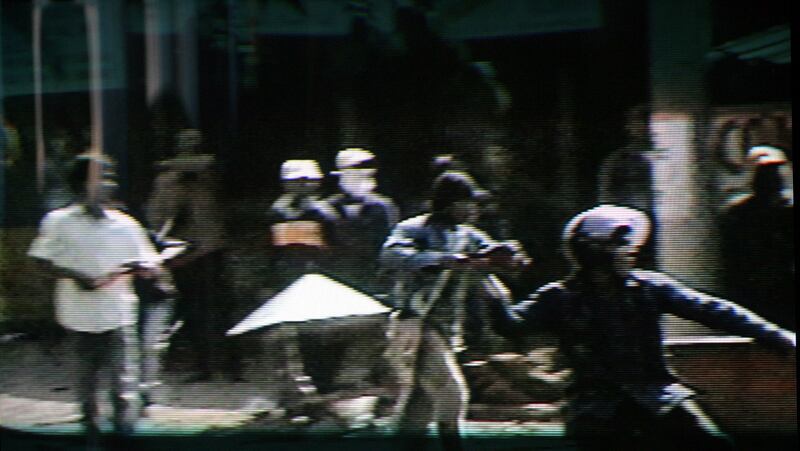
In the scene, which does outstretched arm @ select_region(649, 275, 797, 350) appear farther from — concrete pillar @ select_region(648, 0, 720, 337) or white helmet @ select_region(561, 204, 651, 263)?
white helmet @ select_region(561, 204, 651, 263)

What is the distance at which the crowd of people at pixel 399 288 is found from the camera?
12.3 ft

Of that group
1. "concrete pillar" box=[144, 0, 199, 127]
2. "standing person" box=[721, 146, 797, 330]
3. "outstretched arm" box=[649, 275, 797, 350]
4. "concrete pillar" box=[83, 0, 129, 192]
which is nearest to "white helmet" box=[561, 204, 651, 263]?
"outstretched arm" box=[649, 275, 797, 350]

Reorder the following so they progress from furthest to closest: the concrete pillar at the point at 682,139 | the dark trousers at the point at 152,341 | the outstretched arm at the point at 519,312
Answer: the dark trousers at the point at 152,341
the outstretched arm at the point at 519,312
the concrete pillar at the point at 682,139

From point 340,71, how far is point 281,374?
1.42 m

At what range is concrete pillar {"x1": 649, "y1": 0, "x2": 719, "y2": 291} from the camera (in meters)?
3.69

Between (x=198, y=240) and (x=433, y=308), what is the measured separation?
1134 mm

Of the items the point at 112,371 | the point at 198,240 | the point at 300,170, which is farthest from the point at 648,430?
the point at 112,371

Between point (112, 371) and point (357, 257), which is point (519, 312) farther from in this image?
point (112, 371)

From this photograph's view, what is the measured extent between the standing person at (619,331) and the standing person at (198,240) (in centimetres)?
138

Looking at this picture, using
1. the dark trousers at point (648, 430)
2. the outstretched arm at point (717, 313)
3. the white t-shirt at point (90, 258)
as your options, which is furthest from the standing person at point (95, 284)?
the outstretched arm at point (717, 313)

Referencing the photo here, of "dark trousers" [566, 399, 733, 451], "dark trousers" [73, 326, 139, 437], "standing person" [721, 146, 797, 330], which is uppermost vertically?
"standing person" [721, 146, 797, 330]

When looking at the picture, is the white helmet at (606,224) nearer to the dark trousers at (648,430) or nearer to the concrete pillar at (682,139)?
the concrete pillar at (682,139)

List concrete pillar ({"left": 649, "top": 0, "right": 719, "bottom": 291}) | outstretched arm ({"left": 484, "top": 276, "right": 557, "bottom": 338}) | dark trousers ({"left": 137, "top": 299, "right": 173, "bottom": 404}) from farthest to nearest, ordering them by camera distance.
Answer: dark trousers ({"left": 137, "top": 299, "right": 173, "bottom": 404})
outstretched arm ({"left": 484, "top": 276, "right": 557, "bottom": 338})
concrete pillar ({"left": 649, "top": 0, "right": 719, "bottom": 291})

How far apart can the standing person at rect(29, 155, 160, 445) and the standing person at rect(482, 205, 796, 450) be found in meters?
1.83
